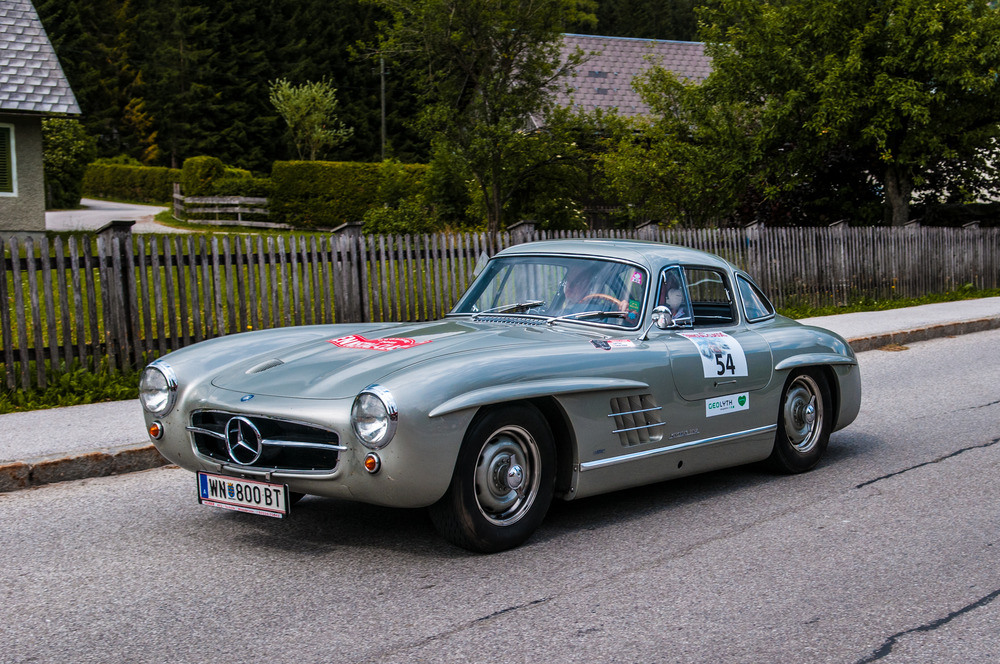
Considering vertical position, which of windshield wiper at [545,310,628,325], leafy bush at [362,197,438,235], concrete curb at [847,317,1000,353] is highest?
leafy bush at [362,197,438,235]

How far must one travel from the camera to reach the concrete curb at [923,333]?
13.9m

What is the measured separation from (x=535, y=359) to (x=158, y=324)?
6.31 metres

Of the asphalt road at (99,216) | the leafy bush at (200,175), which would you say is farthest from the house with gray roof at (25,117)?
the leafy bush at (200,175)

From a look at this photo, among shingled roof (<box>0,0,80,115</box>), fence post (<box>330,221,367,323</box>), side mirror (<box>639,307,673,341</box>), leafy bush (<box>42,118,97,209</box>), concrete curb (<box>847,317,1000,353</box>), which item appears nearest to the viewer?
side mirror (<box>639,307,673,341</box>)

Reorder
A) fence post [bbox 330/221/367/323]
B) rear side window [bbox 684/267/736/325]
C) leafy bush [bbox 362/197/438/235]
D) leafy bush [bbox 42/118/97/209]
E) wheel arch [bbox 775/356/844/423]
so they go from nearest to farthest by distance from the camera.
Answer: rear side window [bbox 684/267/736/325] < wheel arch [bbox 775/356/844/423] < fence post [bbox 330/221/367/323] < leafy bush [bbox 362/197/438/235] < leafy bush [bbox 42/118/97/209]

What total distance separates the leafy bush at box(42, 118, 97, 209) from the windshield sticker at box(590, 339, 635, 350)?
120 ft

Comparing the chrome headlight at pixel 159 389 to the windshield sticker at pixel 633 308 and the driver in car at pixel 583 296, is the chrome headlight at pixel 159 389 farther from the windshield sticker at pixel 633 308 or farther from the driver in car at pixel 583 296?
the windshield sticker at pixel 633 308

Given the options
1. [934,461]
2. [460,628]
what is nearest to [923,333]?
[934,461]

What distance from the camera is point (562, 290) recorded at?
609cm

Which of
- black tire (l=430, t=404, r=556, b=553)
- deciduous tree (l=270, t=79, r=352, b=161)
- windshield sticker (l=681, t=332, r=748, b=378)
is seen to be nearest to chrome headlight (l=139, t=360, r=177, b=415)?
black tire (l=430, t=404, r=556, b=553)

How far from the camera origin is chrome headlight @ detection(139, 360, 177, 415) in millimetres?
5254

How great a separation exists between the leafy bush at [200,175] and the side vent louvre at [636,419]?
102ft

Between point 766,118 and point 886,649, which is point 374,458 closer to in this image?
point 886,649

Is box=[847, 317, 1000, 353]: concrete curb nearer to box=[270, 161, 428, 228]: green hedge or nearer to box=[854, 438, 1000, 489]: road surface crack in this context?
box=[854, 438, 1000, 489]: road surface crack
